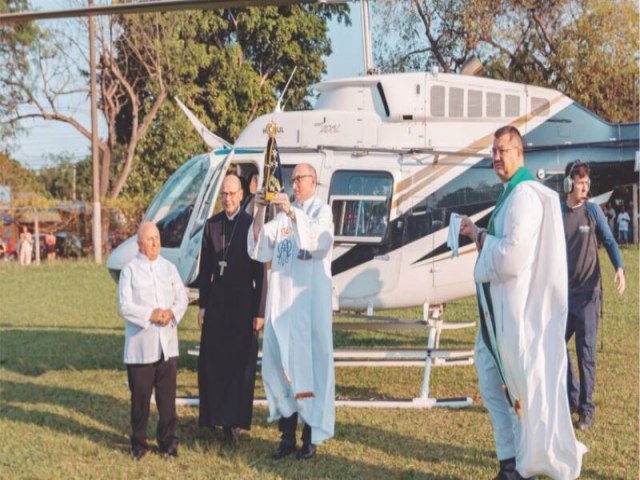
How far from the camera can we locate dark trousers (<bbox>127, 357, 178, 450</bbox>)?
578cm

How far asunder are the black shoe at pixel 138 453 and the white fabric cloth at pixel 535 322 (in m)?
2.86

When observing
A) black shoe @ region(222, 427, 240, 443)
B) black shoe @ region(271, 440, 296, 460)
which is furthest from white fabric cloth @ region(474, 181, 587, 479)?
black shoe @ region(222, 427, 240, 443)

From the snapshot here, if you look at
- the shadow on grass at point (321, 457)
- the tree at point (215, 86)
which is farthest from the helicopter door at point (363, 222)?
the tree at point (215, 86)

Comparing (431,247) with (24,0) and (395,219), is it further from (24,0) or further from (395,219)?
(24,0)

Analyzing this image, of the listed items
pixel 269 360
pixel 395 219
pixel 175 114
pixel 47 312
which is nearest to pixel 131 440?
pixel 269 360

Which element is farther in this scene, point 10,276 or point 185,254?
point 10,276

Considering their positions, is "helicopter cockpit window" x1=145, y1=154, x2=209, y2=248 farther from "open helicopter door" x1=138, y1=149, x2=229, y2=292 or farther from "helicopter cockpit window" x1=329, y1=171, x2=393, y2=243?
"helicopter cockpit window" x1=329, y1=171, x2=393, y2=243

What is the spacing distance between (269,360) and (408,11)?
1619 centimetres

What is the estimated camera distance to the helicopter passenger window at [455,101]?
856 centimetres

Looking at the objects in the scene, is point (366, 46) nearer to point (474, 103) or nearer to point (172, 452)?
point (474, 103)

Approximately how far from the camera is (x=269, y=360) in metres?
5.67

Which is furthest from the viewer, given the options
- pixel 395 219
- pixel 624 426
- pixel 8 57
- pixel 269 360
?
pixel 8 57

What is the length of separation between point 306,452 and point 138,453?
1.28m

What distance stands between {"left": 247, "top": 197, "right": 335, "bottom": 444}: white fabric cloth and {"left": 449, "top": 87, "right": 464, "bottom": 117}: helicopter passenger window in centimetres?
347
